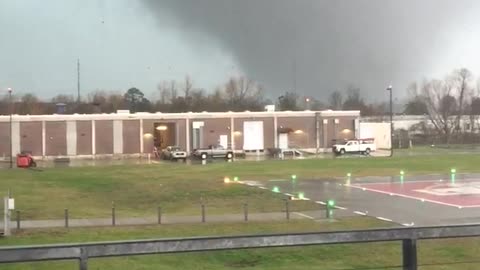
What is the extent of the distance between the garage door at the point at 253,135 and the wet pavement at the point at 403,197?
5532cm

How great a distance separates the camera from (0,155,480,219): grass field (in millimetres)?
31297

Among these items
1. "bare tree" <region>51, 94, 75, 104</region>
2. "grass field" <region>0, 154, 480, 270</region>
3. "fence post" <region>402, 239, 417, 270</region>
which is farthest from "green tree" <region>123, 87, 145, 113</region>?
"fence post" <region>402, 239, 417, 270</region>

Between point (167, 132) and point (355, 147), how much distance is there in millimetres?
31084

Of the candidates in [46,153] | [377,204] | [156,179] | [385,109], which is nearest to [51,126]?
[46,153]

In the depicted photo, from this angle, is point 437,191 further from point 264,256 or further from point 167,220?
point 264,256

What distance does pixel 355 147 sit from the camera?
317 feet

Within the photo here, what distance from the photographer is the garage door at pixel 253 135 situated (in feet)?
343

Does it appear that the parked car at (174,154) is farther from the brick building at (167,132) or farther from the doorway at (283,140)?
the doorway at (283,140)

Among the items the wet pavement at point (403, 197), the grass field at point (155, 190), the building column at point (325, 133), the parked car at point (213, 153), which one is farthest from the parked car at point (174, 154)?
the wet pavement at point (403, 197)

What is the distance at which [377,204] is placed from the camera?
108 ft

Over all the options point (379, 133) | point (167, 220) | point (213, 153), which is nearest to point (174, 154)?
point (213, 153)

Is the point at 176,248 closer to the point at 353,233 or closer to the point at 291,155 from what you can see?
the point at 353,233

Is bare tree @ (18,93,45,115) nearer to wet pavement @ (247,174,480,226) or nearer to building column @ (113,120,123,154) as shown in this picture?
building column @ (113,120,123,154)

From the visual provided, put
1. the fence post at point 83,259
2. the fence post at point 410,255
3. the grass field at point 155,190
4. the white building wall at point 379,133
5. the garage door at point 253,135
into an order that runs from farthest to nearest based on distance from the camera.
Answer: the white building wall at point 379,133 → the garage door at point 253,135 → the grass field at point 155,190 → the fence post at point 410,255 → the fence post at point 83,259
